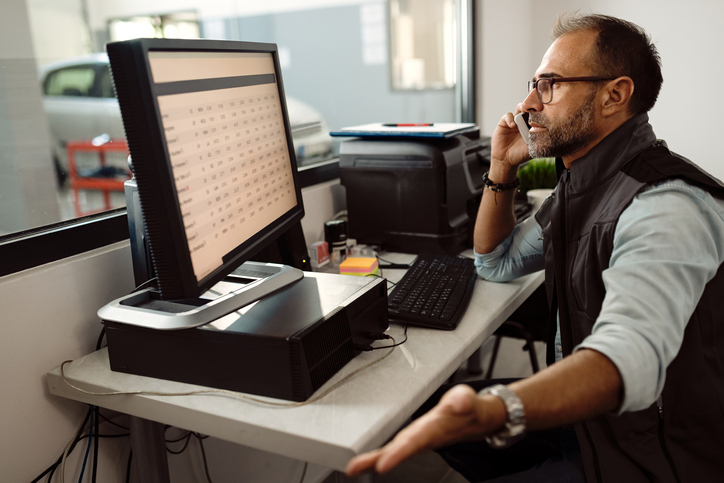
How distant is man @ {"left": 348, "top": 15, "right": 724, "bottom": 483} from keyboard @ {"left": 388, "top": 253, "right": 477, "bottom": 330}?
110mm

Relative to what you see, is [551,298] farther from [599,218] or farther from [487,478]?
[487,478]

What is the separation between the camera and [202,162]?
A: 0.90 metres

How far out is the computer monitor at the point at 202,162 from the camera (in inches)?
31.1

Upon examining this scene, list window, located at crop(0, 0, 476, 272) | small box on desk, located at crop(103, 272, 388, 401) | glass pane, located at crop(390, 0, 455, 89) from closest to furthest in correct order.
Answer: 1. small box on desk, located at crop(103, 272, 388, 401)
2. window, located at crop(0, 0, 476, 272)
3. glass pane, located at crop(390, 0, 455, 89)

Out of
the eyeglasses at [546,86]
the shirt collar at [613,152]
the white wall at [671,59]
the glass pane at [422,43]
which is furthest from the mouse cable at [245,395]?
the glass pane at [422,43]

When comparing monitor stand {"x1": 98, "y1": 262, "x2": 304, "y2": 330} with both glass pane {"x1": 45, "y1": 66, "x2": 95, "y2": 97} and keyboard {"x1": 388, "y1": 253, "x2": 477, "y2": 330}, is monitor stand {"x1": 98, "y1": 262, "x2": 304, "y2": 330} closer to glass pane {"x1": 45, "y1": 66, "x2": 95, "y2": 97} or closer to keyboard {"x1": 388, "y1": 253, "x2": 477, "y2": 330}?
keyboard {"x1": 388, "y1": 253, "x2": 477, "y2": 330}

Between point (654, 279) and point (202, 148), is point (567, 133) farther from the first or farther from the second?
point (202, 148)

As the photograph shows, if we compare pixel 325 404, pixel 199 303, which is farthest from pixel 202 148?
pixel 325 404

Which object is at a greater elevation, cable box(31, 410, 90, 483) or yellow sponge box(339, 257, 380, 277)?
yellow sponge box(339, 257, 380, 277)

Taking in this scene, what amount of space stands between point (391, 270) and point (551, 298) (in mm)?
514

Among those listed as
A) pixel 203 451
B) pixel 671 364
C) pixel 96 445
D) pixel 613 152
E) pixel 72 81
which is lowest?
pixel 203 451

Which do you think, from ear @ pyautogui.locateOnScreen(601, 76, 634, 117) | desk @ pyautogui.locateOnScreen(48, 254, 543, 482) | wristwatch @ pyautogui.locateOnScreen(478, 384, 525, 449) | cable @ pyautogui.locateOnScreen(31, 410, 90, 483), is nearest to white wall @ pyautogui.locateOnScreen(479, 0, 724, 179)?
ear @ pyautogui.locateOnScreen(601, 76, 634, 117)

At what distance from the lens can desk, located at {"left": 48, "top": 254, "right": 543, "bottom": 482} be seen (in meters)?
0.83

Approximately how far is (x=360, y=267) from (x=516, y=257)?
1.29 ft
